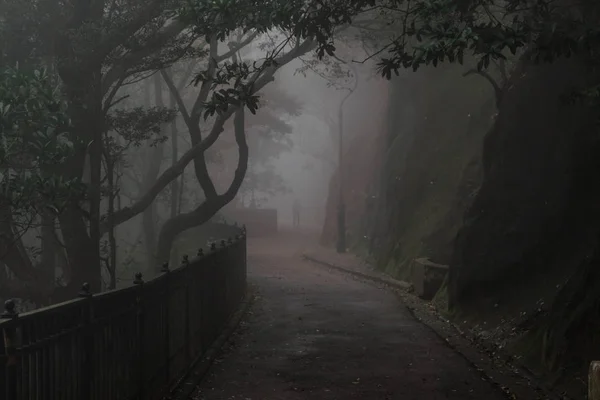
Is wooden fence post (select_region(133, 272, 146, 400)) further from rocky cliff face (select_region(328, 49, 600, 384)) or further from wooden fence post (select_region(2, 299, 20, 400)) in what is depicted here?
rocky cliff face (select_region(328, 49, 600, 384))

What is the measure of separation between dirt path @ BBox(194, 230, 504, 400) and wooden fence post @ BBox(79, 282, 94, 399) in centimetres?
282

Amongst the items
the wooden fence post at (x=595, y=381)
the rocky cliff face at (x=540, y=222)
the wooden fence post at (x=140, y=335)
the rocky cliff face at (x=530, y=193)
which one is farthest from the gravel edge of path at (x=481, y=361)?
the wooden fence post at (x=140, y=335)

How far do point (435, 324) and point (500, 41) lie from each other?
270 inches

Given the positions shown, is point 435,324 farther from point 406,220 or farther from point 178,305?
point 406,220

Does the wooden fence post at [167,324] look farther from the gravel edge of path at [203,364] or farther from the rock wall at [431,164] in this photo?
the rock wall at [431,164]

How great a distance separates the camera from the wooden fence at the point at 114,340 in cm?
412

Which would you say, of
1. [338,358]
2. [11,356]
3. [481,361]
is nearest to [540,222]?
[481,361]

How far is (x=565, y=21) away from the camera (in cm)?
799

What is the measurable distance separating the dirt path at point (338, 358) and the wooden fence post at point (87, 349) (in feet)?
9.26

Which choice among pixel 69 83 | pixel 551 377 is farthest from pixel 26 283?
pixel 551 377

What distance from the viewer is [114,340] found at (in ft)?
18.9

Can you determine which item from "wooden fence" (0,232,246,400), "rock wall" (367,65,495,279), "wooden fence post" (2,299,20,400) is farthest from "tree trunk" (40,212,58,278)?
"wooden fence post" (2,299,20,400)

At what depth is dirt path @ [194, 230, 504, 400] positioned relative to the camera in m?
8.06

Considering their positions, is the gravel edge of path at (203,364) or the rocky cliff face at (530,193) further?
the rocky cliff face at (530,193)
